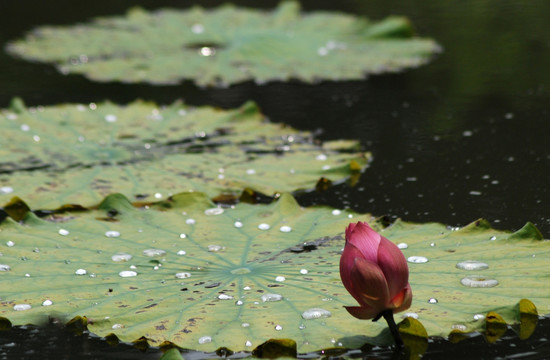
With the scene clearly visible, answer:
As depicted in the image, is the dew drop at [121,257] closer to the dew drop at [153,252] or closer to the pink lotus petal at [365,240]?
the dew drop at [153,252]

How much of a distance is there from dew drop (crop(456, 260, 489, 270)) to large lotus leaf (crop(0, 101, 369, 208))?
2.51ft

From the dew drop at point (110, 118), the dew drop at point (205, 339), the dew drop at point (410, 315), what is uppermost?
the dew drop at point (110, 118)

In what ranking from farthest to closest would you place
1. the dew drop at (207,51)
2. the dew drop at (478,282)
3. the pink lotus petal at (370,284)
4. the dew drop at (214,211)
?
the dew drop at (207,51), the dew drop at (214,211), the dew drop at (478,282), the pink lotus petal at (370,284)

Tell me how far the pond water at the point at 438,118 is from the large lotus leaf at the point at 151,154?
6.1 inches

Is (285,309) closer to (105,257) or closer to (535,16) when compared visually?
(105,257)

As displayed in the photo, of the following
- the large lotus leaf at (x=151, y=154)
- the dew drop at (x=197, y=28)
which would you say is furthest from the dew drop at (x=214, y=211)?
the dew drop at (x=197, y=28)

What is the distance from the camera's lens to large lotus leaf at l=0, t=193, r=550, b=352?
1291 millimetres

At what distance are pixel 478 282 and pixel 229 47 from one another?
2.82 metres

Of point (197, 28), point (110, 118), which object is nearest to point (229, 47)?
point (197, 28)

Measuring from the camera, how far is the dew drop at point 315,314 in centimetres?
131

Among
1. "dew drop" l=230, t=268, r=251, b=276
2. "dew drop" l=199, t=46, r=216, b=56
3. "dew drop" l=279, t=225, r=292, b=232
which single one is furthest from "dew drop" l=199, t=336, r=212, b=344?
"dew drop" l=199, t=46, r=216, b=56

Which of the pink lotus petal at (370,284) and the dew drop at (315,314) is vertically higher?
the pink lotus petal at (370,284)

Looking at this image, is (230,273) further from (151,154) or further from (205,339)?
(151,154)

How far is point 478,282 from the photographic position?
1.38m
